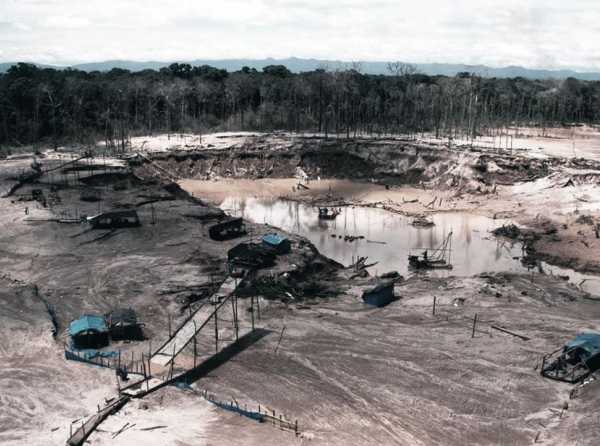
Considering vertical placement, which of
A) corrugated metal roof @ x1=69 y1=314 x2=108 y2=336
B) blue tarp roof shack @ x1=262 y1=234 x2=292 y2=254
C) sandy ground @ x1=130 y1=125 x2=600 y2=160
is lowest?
corrugated metal roof @ x1=69 y1=314 x2=108 y2=336

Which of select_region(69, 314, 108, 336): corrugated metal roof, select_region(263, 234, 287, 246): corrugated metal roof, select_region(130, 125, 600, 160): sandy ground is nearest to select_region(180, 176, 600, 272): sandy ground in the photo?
select_region(130, 125, 600, 160): sandy ground

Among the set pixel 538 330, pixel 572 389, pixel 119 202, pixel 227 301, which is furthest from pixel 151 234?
pixel 572 389

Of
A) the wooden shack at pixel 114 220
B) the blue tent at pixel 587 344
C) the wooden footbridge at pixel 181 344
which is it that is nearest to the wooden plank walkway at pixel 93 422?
the wooden footbridge at pixel 181 344

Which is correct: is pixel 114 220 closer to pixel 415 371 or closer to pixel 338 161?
pixel 415 371

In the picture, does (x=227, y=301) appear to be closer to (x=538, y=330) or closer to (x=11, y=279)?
(x=11, y=279)

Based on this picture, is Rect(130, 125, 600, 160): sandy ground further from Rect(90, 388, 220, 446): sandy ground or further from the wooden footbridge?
Rect(90, 388, 220, 446): sandy ground

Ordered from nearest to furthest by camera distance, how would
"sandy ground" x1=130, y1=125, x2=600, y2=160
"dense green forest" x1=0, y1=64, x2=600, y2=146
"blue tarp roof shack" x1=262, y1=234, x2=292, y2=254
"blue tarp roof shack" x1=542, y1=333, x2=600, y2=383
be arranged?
1. "blue tarp roof shack" x1=542, y1=333, x2=600, y2=383
2. "blue tarp roof shack" x1=262, y1=234, x2=292, y2=254
3. "sandy ground" x1=130, y1=125, x2=600, y2=160
4. "dense green forest" x1=0, y1=64, x2=600, y2=146

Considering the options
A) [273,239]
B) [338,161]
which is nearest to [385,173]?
[338,161]

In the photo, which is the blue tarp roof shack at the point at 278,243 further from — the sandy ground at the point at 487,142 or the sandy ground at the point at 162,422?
the sandy ground at the point at 487,142
